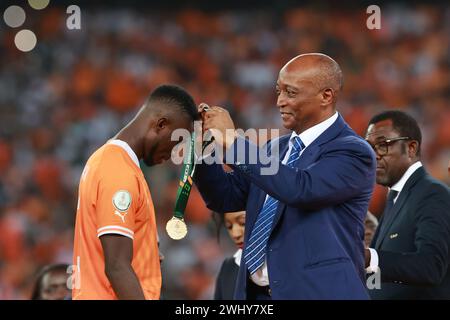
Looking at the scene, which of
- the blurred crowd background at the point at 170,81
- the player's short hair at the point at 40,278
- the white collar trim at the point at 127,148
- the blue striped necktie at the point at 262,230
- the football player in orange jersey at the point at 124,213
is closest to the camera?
the football player in orange jersey at the point at 124,213

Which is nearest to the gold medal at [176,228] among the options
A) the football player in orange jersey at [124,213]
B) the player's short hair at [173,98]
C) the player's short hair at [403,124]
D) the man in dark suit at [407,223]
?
the football player in orange jersey at [124,213]

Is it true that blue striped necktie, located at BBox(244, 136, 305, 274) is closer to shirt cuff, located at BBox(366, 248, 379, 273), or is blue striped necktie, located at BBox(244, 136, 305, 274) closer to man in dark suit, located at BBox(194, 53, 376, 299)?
man in dark suit, located at BBox(194, 53, 376, 299)

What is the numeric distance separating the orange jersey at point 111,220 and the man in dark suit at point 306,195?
1.34ft

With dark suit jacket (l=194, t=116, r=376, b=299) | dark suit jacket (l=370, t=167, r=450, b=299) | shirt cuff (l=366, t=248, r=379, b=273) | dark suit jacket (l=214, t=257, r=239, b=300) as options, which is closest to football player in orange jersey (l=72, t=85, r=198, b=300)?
dark suit jacket (l=194, t=116, r=376, b=299)

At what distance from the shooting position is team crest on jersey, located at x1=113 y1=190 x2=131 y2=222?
3133 mm

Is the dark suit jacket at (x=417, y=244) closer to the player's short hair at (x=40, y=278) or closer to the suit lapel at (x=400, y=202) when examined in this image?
the suit lapel at (x=400, y=202)

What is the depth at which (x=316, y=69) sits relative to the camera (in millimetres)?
3660

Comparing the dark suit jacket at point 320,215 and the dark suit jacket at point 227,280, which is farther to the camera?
the dark suit jacket at point 227,280

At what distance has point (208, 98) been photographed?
39.4 feet

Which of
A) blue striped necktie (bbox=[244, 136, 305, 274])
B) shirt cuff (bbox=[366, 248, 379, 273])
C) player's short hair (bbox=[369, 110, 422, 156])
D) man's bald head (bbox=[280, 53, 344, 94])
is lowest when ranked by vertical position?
shirt cuff (bbox=[366, 248, 379, 273])

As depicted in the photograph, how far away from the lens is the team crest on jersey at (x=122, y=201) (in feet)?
10.3

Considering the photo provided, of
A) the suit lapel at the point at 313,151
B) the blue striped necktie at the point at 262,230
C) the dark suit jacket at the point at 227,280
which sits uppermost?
the suit lapel at the point at 313,151

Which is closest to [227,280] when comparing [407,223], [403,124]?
[407,223]

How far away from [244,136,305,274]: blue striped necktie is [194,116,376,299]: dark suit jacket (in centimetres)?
6
